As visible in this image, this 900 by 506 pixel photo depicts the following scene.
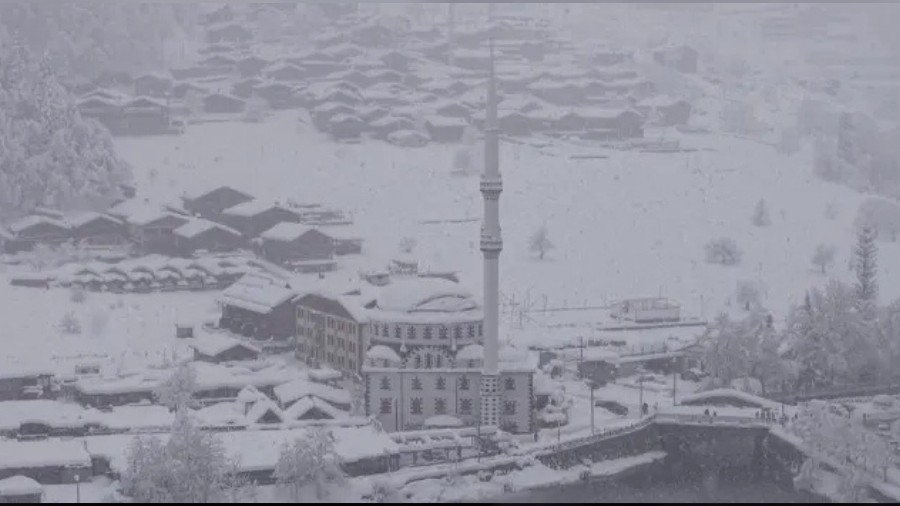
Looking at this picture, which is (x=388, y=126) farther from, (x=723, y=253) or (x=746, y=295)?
(x=746, y=295)

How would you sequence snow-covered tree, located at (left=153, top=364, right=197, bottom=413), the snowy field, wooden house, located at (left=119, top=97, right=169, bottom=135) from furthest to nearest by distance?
1. wooden house, located at (left=119, top=97, right=169, bottom=135)
2. the snowy field
3. snow-covered tree, located at (left=153, top=364, right=197, bottom=413)

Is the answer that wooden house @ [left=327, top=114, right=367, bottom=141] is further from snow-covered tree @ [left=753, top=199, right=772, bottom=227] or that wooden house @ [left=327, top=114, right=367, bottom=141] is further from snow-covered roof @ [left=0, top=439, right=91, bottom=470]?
snow-covered roof @ [left=0, top=439, right=91, bottom=470]

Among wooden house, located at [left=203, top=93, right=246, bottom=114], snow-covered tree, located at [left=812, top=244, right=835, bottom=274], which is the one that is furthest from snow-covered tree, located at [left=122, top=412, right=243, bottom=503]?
wooden house, located at [left=203, top=93, right=246, bottom=114]

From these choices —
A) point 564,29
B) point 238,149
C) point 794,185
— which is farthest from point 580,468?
point 564,29

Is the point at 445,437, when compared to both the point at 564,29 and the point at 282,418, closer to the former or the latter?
the point at 282,418

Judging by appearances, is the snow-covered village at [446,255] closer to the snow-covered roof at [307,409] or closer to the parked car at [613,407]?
the snow-covered roof at [307,409]

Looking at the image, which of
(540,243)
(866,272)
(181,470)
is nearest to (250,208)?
(540,243)
